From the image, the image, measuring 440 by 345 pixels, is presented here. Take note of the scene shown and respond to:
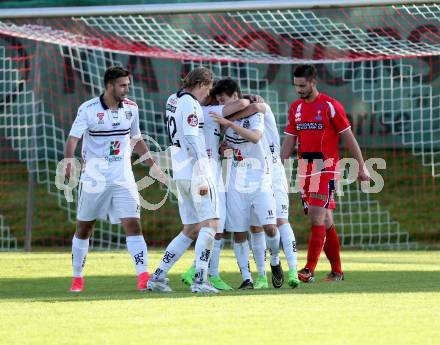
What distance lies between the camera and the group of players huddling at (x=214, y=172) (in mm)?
10070

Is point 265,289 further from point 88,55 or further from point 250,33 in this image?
point 88,55

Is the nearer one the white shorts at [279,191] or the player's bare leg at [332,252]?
the white shorts at [279,191]

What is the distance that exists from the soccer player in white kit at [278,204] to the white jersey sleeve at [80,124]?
144cm

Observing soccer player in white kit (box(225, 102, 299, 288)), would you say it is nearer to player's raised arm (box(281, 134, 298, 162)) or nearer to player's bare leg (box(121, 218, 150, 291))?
player's raised arm (box(281, 134, 298, 162))

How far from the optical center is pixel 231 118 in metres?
10.5

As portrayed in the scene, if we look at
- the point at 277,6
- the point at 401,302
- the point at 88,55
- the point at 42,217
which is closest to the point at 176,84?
the point at 88,55

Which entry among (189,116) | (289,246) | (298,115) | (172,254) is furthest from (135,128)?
(289,246)

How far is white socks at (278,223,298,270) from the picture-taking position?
11.0 metres

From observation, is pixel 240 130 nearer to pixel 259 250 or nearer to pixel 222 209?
pixel 222 209

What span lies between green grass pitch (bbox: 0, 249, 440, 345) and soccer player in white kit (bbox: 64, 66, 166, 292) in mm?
399

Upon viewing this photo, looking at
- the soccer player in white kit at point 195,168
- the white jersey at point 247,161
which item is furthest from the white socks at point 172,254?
the white jersey at point 247,161

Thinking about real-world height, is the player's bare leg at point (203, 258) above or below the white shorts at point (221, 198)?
below

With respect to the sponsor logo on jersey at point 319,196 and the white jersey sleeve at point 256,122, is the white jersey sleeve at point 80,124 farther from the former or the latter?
the sponsor logo on jersey at point 319,196

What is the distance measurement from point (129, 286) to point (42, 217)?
969 cm
